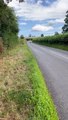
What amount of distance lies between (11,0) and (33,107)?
9428 mm

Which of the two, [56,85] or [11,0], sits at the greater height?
[11,0]

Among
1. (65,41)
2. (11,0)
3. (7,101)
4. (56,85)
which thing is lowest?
(65,41)

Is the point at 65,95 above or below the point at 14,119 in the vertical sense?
below

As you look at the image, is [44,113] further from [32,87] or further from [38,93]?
[32,87]

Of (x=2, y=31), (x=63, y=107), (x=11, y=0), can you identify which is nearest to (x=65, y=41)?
(x=2, y=31)

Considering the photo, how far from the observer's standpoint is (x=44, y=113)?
7.03 meters

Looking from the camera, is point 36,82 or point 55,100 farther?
point 36,82

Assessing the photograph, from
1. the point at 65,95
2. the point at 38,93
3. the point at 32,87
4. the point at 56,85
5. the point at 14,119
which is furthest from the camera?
the point at 56,85

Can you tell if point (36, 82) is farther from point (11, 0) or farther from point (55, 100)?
point (11, 0)

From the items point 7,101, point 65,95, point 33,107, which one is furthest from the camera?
point 65,95

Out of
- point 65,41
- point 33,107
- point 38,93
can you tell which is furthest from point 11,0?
point 65,41

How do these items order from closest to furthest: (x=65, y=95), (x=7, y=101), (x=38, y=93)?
(x=7, y=101) → (x=38, y=93) → (x=65, y=95)

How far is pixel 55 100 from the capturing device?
9.61m

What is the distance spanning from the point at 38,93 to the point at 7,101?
95 cm
